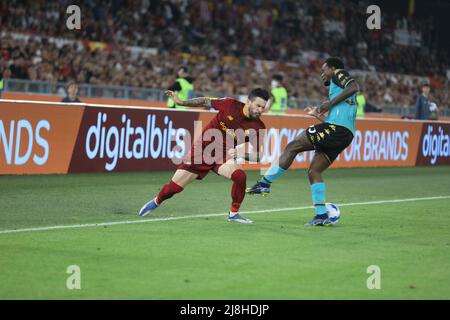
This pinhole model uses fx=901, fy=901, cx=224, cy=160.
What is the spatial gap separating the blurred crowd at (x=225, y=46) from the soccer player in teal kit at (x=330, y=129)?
16858 millimetres

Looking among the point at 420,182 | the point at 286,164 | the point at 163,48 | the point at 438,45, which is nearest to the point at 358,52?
the point at 438,45

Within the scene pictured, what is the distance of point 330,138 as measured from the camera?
11.5 metres

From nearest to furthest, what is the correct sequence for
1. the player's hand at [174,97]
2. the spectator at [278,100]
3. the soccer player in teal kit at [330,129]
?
the player's hand at [174,97] → the soccer player in teal kit at [330,129] → the spectator at [278,100]

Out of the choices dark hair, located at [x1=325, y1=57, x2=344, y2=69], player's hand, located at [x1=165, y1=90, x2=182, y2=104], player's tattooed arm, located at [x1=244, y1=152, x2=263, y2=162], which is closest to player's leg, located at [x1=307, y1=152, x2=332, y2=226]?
player's tattooed arm, located at [x1=244, y1=152, x2=263, y2=162]

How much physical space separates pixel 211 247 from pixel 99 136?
9467 mm

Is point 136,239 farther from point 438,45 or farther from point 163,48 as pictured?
point 438,45

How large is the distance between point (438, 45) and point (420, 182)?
31.9 m

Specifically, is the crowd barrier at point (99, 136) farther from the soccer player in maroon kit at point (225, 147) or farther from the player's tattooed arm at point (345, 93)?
the player's tattooed arm at point (345, 93)

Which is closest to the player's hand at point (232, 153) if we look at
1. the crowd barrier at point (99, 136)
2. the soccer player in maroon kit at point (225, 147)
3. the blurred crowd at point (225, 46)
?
the soccer player in maroon kit at point (225, 147)

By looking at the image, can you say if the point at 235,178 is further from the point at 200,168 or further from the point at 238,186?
the point at 200,168

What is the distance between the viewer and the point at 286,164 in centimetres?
1201

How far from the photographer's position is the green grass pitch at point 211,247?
7.07 meters

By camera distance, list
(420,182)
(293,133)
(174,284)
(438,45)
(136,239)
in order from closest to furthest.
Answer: (174,284)
(136,239)
(420,182)
(293,133)
(438,45)

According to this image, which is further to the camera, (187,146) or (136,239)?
(187,146)
